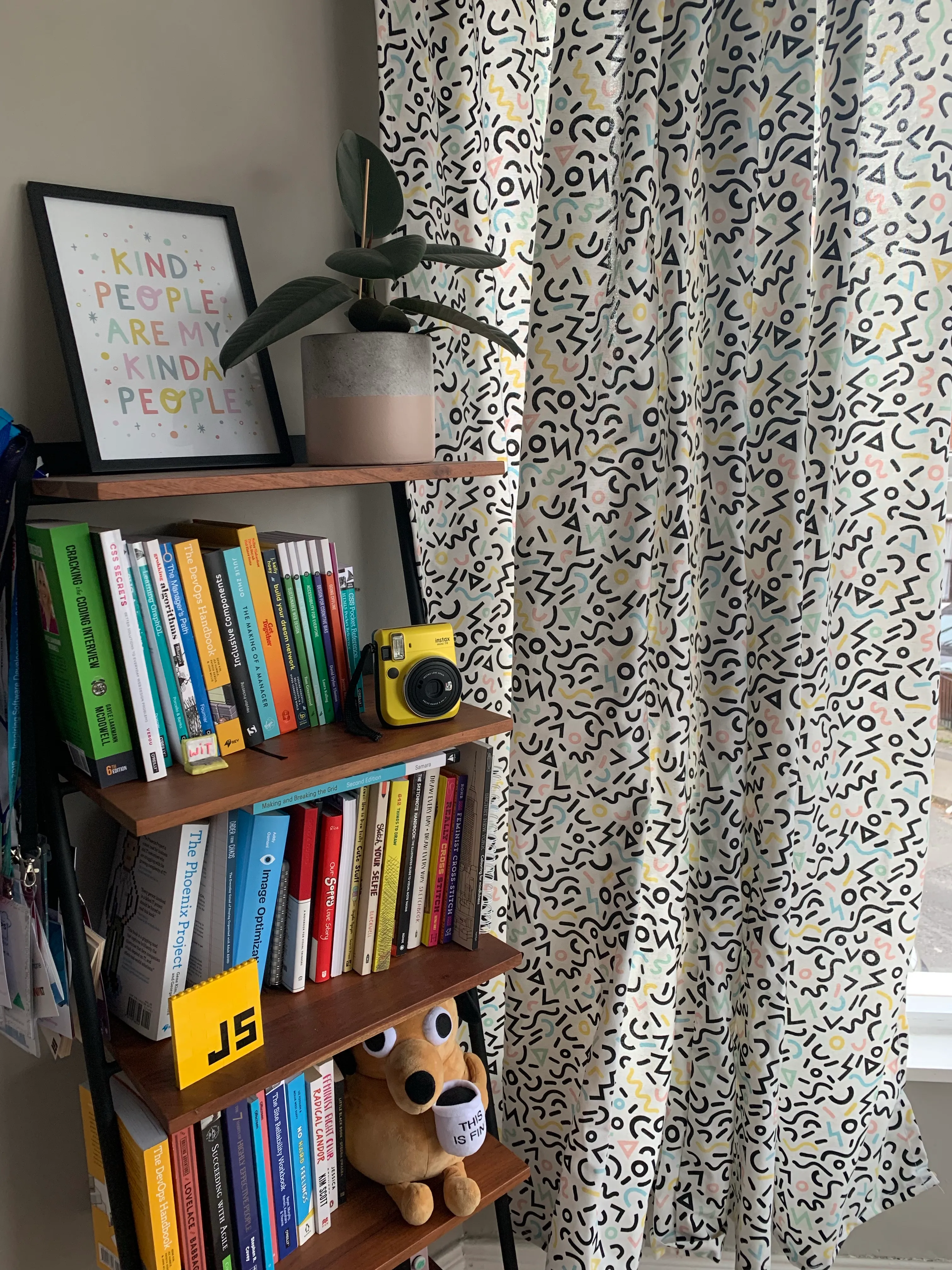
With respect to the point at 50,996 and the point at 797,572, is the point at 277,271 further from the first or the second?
the point at 50,996

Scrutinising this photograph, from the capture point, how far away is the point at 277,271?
1.22 meters

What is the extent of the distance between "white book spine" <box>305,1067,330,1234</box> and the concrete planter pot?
76 centimetres

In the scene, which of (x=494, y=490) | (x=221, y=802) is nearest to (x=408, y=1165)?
(x=221, y=802)

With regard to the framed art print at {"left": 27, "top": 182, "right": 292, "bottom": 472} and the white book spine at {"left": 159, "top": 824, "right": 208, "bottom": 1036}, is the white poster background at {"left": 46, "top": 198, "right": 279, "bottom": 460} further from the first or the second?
the white book spine at {"left": 159, "top": 824, "right": 208, "bottom": 1036}

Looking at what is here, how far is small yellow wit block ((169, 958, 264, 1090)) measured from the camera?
2.99 feet

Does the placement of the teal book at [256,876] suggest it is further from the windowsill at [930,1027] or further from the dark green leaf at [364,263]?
the windowsill at [930,1027]

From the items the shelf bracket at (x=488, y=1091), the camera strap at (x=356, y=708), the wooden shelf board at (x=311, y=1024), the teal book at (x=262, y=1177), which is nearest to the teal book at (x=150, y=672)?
the camera strap at (x=356, y=708)

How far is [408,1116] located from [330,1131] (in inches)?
4.1

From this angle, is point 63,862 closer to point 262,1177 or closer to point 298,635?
point 298,635

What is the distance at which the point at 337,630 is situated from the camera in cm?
111

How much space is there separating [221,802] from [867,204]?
44.9 inches

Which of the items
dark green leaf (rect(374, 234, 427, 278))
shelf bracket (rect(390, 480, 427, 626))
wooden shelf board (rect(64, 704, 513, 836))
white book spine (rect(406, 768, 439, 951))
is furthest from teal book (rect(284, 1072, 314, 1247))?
dark green leaf (rect(374, 234, 427, 278))

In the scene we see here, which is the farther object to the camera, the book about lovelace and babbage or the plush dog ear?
the plush dog ear

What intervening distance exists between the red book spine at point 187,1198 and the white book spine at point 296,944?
0.61ft
